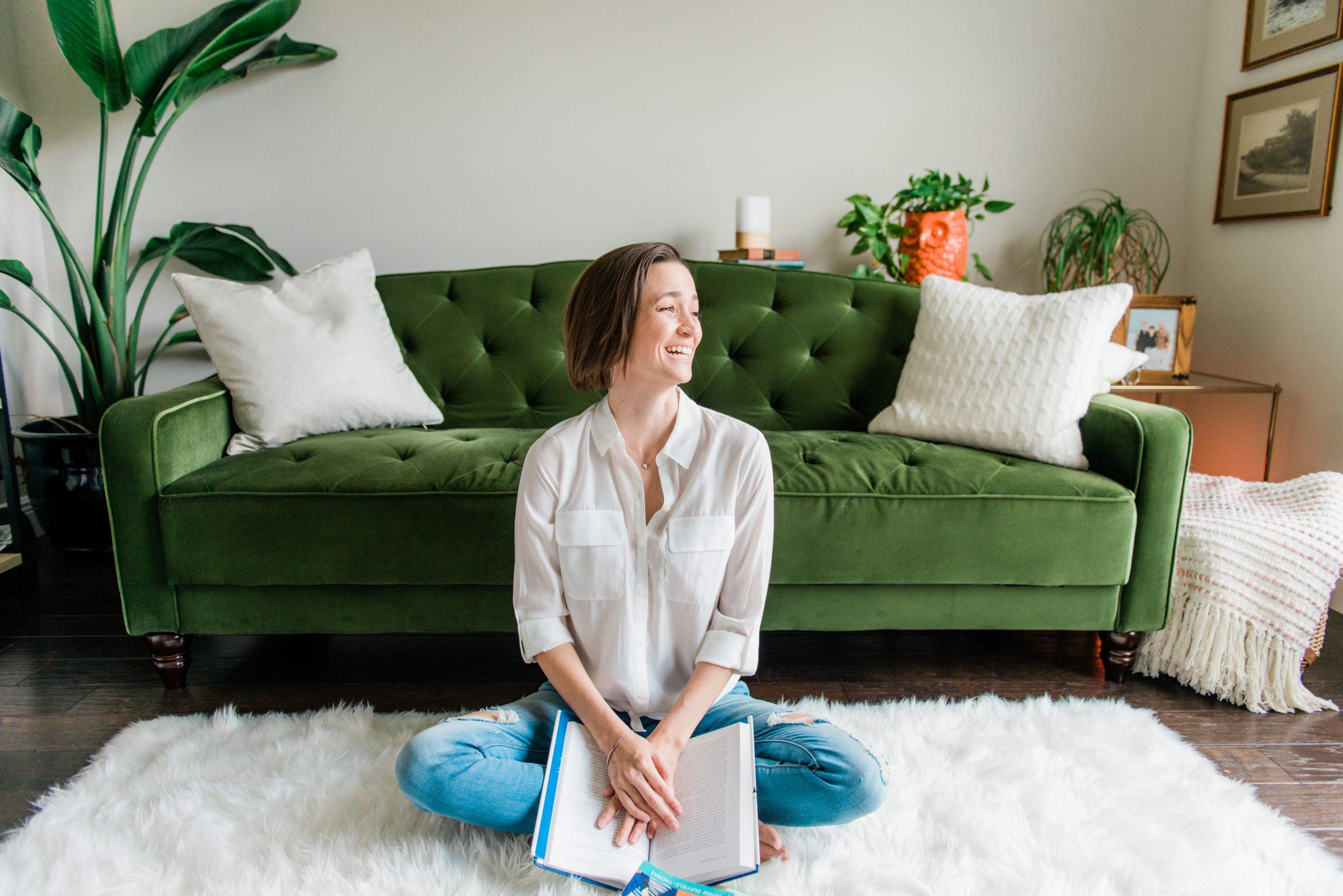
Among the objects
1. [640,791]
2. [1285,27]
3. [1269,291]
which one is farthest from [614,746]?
[1285,27]

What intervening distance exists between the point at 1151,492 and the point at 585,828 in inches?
53.5

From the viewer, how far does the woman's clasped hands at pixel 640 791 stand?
45.1 inches

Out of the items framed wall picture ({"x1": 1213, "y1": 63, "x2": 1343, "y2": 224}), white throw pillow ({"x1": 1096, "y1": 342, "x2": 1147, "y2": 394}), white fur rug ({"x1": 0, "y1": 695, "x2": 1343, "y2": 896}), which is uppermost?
framed wall picture ({"x1": 1213, "y1": 63, "x2": 1343, "y2": 224})

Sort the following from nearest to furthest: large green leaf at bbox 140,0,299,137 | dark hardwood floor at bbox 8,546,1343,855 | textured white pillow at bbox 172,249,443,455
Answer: dark hardwood floor at bbox 8,546,1343,855
textured white pillow at bbox 172,249,443,455
large green leaf at bbox 140,0,299,137

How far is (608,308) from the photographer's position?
4.23 feet

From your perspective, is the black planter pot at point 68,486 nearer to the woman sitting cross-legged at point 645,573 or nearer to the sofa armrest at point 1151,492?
the woman sitting cross-legged at point 645,573

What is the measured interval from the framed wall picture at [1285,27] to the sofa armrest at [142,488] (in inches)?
121

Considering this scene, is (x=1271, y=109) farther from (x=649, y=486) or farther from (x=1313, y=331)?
(x=649, y=486)

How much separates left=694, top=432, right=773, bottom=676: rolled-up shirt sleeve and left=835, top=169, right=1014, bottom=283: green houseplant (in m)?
1.44

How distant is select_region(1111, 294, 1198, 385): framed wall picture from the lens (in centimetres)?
260

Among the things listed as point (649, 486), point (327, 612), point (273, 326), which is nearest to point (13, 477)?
point (273, 326)

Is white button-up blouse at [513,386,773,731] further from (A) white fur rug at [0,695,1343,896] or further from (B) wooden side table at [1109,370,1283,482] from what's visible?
(B) wooden side table at [1109,370,1283,482]

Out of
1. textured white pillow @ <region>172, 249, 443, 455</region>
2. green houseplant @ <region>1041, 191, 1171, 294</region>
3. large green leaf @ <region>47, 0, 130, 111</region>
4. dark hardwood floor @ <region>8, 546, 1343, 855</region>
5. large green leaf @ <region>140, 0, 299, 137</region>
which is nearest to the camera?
dark hardwood floor @ <region>8, 546, 1343, 855</region>

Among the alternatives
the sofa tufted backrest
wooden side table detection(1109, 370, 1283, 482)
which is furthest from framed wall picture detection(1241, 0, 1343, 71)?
the sofa tufted backrest
